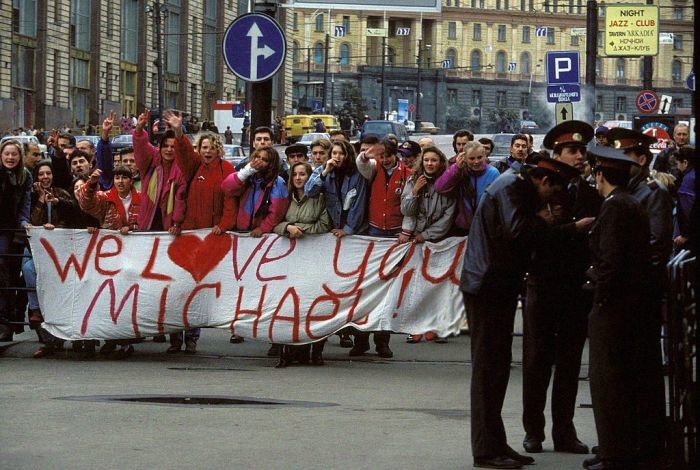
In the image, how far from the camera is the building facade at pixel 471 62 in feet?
474

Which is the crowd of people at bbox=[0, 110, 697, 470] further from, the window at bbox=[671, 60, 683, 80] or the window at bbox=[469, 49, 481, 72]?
the window at bbox=[469, 49, 481, 72]

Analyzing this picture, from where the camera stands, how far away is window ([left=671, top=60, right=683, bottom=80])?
146 metres

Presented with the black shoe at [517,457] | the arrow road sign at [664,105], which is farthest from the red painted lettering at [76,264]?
the arrow road sign at [664,105]

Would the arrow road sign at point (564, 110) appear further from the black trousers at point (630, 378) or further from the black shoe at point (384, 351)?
the black trousers at point (630, 378)

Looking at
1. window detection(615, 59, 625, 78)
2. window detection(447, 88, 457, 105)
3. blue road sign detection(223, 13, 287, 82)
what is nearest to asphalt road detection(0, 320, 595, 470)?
blue road sign detection(223, 13, 287, 82)

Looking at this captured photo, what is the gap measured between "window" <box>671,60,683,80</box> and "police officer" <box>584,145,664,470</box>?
466ft

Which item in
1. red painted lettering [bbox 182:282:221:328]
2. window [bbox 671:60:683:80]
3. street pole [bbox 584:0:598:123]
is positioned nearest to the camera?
red painted lettering [bbox 182:282:221:328]

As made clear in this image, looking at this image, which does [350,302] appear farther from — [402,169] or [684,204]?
[684,204]

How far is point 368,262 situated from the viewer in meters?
12.4

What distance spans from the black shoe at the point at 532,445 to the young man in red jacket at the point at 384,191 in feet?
14.4

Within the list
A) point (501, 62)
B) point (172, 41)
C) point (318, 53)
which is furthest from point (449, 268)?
point (501, 62)

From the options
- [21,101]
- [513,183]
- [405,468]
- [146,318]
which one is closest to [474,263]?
[513,183]

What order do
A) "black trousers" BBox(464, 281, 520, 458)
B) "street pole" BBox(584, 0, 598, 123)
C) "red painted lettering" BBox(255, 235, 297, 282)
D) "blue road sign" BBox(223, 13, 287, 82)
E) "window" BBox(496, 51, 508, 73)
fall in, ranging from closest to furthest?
"black trousers" BBox(464, 281, 520, 458) < "red painted lettering" BBox(255, 235, 297, 282) < "blue road sign" BBox(223, 13, 287, 82) < "street pole" BBox(584, 0, 598, 123) < "window" BBox(496, 51, 508, 73)

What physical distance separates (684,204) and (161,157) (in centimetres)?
451
